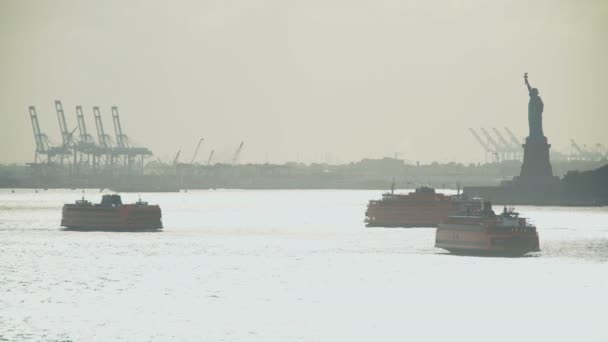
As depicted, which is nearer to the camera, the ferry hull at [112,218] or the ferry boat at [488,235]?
the ferry boat at [488,235]

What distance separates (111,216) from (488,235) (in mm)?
57612

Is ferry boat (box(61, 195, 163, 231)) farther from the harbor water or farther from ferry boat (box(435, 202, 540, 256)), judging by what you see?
ferry boat (box(435, 202, 540, 256))

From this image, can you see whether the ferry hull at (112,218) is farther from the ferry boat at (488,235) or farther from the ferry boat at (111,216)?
the ferry boat at (488,235)

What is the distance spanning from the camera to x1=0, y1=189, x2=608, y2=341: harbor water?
60281mm

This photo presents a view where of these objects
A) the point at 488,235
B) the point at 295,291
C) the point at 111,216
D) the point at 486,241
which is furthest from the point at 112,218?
the point at 295,291

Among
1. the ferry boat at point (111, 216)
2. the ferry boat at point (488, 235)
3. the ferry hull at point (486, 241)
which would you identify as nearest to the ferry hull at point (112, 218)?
the ferry boat at point (111, 216)

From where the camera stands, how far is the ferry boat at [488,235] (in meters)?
105

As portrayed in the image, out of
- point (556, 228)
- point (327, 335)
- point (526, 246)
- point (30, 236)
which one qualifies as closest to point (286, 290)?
point (327, 335)

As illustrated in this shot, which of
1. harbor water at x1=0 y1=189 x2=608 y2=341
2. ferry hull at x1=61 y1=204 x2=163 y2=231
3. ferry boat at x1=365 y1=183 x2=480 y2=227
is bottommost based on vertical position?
harbor water at x1=0 y1=189 x2=608 y2=341

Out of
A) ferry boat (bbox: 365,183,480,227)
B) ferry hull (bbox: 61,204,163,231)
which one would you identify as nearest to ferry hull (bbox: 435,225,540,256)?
ferry hull (bbox: 61,204,163,231)

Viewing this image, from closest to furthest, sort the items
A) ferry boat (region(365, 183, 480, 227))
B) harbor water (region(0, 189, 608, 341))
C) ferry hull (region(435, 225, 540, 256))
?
harbor water (region(0, 189, 608, 341)), ferry hull (region(435, 225, 540, 256)), ferry boat (region(365, 183, 480, 227))

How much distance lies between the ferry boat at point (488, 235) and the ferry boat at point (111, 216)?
49887mm

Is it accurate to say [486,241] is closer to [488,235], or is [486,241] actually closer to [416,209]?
[488,235]

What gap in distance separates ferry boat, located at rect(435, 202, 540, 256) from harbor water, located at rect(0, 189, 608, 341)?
1576mm
